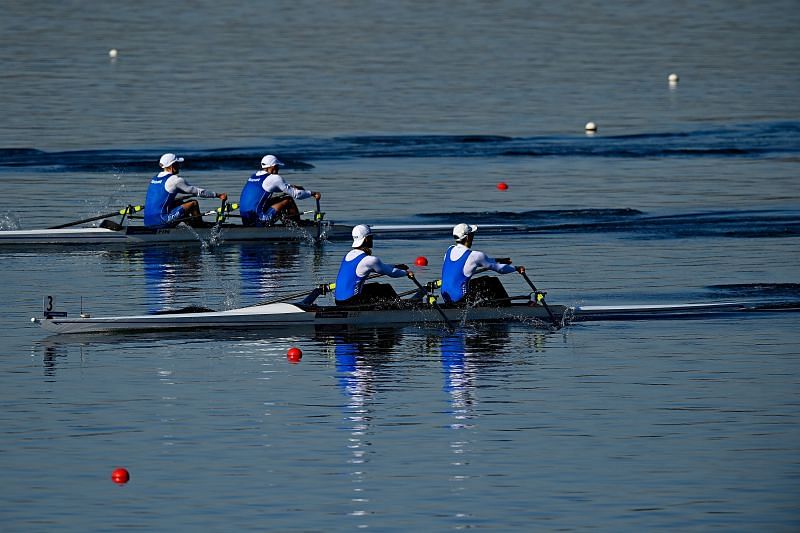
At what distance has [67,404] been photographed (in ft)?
75.0

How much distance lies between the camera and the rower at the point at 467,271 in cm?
2697

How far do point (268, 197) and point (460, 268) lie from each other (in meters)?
10.9

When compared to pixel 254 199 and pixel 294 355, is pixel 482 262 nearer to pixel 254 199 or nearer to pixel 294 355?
pixel 294 355

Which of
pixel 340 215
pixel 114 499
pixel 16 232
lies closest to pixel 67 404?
pixel 114 499

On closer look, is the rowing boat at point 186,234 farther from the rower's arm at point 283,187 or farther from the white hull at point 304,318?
the white hull at point 304,318

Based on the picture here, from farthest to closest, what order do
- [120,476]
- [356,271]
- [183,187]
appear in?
[183,187]
[356,271]
[120,476]

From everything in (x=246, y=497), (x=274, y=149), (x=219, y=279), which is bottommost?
(x=246, y=497)

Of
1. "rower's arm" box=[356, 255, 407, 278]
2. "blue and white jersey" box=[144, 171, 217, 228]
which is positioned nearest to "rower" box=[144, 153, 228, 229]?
"blue and white jersey" box=[144, 171, 217, 228]

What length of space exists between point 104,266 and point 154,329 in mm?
7724

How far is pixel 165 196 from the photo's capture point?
36.4 m

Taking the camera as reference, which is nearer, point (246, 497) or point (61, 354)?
point (246, 497)

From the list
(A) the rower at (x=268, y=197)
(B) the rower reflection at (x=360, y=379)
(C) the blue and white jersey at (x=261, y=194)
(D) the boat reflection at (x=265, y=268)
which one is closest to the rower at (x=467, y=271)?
(B) the rower reflection at (x=360, y=379)

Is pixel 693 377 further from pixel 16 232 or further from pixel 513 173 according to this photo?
pixel 513 173

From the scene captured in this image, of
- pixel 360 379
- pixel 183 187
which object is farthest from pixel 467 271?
pixel 183 187
